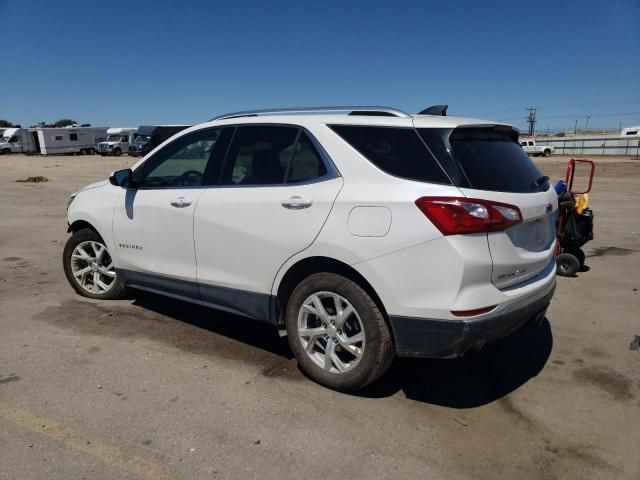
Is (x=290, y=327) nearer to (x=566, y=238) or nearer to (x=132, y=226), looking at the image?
(x=132, y=226)

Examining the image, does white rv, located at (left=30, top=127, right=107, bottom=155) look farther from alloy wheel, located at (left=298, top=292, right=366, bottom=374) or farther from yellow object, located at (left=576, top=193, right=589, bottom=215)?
alloy wheel, located at (left=298, top=292, right=366, bottom=374)

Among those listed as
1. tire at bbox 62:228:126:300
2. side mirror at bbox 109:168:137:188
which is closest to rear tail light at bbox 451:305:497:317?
side mirror at bbox 109:168:137:188

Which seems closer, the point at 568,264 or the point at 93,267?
the point at 93,267

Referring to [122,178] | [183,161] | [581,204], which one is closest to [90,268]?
[122,178]

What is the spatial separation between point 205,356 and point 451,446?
2023mm

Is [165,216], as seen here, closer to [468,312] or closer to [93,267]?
[93,267]

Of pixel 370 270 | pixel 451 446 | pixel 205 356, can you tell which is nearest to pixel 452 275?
pixel 370 270

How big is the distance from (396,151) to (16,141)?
5814 centimetres

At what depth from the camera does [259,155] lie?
157 inches

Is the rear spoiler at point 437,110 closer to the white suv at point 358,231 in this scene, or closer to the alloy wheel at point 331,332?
the white suv at point 358,231

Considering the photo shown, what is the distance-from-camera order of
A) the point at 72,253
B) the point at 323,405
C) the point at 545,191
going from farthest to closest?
the point at 72,253 < the point at 545,191 < the point at 323,405

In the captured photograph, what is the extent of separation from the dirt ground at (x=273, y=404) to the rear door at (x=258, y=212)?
0.62 m

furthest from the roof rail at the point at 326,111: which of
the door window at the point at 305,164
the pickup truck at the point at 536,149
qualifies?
the pickup truck at the point at 536,149

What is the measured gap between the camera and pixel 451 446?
3016mm
